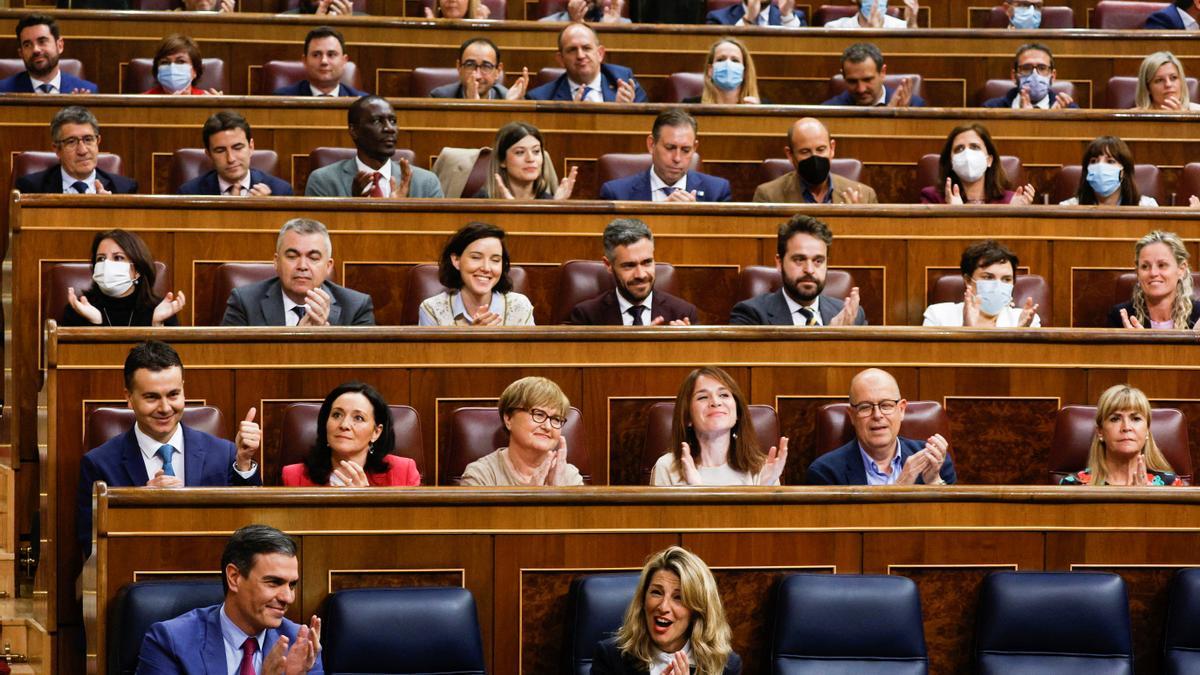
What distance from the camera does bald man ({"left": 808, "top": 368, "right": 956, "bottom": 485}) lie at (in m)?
3.14

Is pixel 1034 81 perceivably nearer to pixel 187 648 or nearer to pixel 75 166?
pixel 75 166

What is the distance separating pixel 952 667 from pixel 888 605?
0.22m

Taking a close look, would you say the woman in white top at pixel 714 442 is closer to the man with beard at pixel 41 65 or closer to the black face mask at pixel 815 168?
the black face mask at pixel 815 168

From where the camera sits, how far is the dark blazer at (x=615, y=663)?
2521 millimetres

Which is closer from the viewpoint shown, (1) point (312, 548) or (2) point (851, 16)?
(1) point (312, 548)

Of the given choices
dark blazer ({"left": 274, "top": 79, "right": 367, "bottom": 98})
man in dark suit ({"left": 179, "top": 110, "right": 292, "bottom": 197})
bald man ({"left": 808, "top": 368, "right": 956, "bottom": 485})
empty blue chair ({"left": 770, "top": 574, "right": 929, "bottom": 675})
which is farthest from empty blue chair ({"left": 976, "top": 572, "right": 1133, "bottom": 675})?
dark blazer ({"left": 274, "top": 79, "right": 367, "bottom": 98})

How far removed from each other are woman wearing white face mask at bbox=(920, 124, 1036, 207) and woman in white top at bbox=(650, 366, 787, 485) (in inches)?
51.7

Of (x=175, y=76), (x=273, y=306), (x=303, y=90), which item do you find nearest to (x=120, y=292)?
(x=273, y=306)

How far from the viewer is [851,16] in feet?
18.4

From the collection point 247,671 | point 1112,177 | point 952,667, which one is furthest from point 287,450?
point 1112,177

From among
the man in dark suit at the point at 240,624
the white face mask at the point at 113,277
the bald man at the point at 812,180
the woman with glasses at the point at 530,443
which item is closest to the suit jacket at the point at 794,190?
the bald man at the point at 812,180

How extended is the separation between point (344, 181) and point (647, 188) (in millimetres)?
671

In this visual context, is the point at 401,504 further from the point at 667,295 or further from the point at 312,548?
the point at 667,295

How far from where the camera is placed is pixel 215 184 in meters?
4.07
